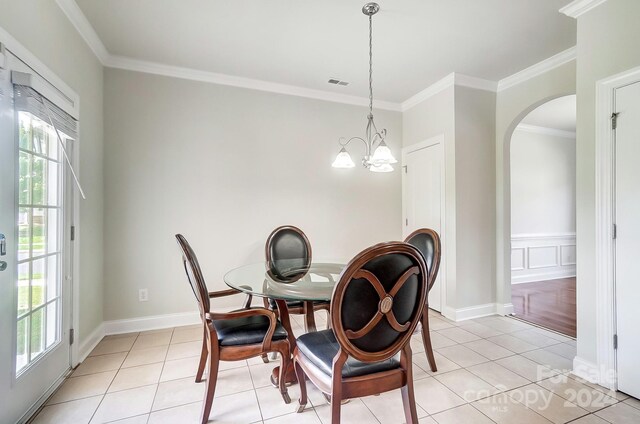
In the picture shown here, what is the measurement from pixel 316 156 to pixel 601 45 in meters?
2.58

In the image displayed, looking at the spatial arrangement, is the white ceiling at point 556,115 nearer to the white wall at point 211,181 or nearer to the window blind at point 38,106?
the white wall at point 211,181

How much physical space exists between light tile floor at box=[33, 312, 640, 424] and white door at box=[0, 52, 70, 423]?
0.27 meters

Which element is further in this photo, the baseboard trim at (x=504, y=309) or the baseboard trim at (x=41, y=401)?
the baseboard trim at (x=504, y=309)

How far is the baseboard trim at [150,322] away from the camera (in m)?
2.79

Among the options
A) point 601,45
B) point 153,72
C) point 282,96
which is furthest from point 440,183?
point 153,72

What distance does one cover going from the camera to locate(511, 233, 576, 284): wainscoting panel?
15.6ft

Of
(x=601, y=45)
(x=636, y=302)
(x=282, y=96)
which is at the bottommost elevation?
(x=636, y=302)

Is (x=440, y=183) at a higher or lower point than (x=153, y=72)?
lower

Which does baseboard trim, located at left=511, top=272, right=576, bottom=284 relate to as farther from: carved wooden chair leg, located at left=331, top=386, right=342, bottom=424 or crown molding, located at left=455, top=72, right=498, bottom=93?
carved wooden chair leg, located at left=331, top=386, right=342, bottom=424

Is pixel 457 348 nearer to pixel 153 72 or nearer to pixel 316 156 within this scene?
pixel 316 156

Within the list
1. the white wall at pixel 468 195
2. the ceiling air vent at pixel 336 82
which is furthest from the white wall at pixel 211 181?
the white wall at pixel 468 195

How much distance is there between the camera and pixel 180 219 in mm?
3008

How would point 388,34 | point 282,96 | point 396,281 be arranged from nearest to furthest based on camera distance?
point 396,281, point 388,34, point 282,96

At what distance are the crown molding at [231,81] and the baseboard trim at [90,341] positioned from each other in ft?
8.21
